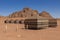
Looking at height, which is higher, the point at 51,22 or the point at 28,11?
the point at 28,11

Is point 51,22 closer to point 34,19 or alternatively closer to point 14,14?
point 34,19

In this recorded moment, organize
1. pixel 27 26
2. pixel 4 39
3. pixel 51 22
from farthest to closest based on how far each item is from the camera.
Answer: pixel 51 22 → pixel 27 26 → pixel 4 39

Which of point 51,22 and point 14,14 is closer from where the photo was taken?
point 51,22

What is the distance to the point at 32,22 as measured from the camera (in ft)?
63.3

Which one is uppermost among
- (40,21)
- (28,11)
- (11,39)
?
(28,11)

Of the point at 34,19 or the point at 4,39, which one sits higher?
the point at 34,19

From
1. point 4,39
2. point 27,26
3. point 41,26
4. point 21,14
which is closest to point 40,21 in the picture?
point 41,26

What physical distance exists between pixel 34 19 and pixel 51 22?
8.46 metres

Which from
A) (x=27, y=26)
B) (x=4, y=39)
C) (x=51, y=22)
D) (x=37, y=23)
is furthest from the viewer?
(x=51, y=22)

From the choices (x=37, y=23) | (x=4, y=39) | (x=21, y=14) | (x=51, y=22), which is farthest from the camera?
(x=21, y=14)

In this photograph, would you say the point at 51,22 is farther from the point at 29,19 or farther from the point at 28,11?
the point at 28,11

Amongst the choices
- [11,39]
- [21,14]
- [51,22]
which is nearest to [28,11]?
[21,14]

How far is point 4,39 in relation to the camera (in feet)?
32.4

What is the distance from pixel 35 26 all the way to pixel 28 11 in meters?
124
